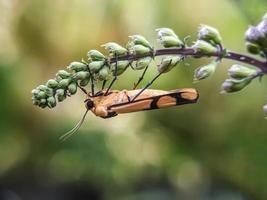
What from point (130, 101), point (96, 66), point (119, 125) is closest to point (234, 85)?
point (96, 66)

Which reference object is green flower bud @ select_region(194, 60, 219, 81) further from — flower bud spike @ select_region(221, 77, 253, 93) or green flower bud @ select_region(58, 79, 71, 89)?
green flower bud @ select_region(58, 79, 71, 89)

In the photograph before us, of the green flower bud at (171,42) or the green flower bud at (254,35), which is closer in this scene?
the green flower bud at (254,35)

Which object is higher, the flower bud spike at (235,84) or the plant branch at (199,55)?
the plant branch at (199,55)

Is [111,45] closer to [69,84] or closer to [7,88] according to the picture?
[69,84]

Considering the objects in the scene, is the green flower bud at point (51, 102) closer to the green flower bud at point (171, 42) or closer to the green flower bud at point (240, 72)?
the green flower bud at point (171, 42)

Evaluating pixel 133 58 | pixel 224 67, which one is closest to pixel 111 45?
pixel 133 58

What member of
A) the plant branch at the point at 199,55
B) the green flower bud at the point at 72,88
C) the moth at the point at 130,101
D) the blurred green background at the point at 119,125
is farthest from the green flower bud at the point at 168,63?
the blurred green background at the point at 119,125
